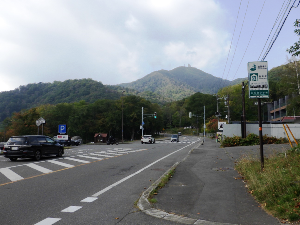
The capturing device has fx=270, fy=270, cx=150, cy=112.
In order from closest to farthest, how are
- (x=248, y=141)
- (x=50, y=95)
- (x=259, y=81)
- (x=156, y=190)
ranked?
(x=156, y=190), (x=259, y=81), (x=248, y=141), (x=50, y=95)

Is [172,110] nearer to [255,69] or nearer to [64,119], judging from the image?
[64,119]

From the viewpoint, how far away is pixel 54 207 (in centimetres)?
635

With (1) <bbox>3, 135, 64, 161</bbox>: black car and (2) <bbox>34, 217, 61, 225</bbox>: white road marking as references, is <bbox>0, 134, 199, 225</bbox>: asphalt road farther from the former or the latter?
(1) <bbox>3, 135, 64, 161</bbox>: black car

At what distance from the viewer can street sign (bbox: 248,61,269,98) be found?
30.3 ft

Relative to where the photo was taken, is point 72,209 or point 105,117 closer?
point 72,209

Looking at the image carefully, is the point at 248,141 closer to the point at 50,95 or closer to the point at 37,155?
the point at 37,155

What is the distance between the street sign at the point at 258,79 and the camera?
30.3ft

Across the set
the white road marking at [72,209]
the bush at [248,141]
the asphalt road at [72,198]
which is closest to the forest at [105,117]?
the bush at [248,141]

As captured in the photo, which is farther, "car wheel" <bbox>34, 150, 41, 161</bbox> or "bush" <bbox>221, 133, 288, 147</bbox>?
"bush" <bbox>221, 133, 288, 147</bbox>

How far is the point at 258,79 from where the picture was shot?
9344 millimetres

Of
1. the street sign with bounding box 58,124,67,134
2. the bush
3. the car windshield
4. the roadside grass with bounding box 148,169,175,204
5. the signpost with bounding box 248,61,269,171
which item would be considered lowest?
the roadside grass with bounding box 148,169,175,204

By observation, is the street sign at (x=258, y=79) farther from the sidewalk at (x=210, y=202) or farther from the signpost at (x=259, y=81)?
the sidewalk at (x=210, y=202)

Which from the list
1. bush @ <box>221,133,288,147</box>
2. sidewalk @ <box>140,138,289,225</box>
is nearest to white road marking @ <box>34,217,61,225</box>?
sidewalk @ <box>140,138,289,225</box>

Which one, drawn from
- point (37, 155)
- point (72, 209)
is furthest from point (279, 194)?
point (37, 155)
